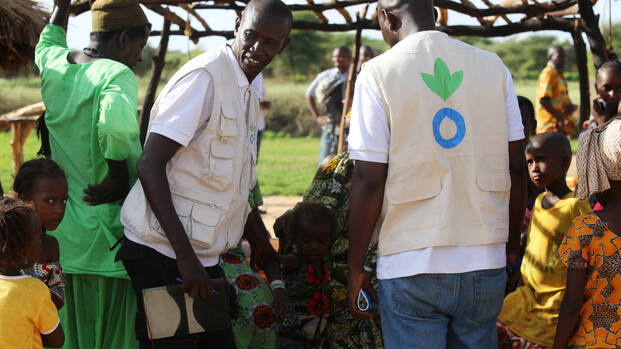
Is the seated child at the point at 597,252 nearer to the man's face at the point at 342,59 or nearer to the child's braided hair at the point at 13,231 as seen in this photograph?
the child's braided hair at the point at 13,231

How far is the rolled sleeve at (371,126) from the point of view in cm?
208

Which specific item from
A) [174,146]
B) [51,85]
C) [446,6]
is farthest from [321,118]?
[174,146]

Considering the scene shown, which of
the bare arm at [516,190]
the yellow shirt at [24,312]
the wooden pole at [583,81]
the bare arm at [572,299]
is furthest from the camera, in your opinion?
the wooden pole at [583,81]

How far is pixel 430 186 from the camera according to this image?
2.07 meters

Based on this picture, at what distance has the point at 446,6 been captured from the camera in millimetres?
5023

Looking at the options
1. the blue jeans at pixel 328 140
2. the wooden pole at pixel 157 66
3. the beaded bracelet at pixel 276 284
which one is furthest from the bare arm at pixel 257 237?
the blue jeans at pixel 328 140

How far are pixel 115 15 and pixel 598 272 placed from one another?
228 cm

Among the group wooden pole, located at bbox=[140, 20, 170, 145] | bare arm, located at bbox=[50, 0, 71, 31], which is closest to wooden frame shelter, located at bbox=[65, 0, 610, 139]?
wooden pole, located at bbox=[140, 20, 170, 145]

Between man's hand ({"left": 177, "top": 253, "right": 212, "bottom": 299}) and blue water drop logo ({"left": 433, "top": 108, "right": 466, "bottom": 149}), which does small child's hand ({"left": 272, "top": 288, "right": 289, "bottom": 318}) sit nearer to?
man's hand ({"left": 177, "top": 253, "right": 212, "bottom": 299})

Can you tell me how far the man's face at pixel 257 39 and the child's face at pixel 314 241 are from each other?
1054 millimetres

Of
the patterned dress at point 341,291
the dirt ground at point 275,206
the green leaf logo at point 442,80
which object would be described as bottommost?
the dirt ground at point 275,206

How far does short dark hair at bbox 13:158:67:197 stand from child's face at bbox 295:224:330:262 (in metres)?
1.19

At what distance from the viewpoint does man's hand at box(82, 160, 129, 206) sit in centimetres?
274

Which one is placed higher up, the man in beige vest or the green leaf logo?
the green leaf logo
